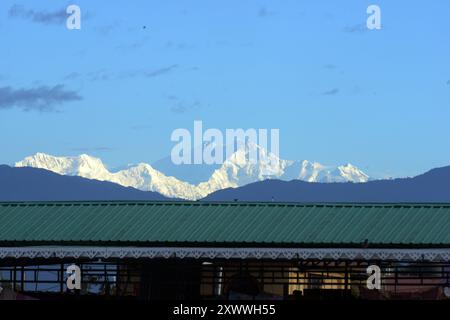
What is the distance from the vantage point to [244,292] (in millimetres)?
46781

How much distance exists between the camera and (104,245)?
142 ft

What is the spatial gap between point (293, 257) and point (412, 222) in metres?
5.10

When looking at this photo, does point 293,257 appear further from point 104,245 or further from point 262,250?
point 104,245

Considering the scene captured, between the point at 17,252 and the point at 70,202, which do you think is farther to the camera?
the point at 70,202

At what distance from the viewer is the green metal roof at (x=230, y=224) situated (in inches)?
1674

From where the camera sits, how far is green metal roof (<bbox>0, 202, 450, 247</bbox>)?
42531 millimetres

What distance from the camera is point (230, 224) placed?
144ft
